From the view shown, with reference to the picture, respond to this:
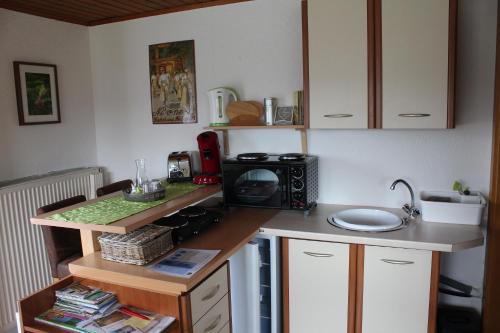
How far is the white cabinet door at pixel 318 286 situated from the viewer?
2.10m

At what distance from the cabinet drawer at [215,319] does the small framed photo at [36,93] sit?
1941 millimetres

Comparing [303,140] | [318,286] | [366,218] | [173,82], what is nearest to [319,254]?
[318,286]

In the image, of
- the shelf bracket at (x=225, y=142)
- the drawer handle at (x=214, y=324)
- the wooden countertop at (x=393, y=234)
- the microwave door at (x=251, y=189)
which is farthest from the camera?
the shelf bracket at (x=225, y=142)

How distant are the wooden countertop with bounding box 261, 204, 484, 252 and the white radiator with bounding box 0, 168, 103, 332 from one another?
1629 mm

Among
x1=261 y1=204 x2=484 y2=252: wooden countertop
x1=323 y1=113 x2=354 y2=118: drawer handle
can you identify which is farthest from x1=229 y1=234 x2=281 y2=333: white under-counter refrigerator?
x1=323 y1=113 x2=354 y2=118: drawer handle

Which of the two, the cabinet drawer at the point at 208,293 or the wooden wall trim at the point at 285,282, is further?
the wooden wall trim at the point at 285,282

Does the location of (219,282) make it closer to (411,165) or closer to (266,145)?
(266,145)

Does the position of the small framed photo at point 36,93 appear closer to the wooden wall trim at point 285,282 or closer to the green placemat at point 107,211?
the green placemat at point 107,211

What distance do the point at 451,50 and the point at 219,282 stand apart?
158 centimetres

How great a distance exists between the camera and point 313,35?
89.1 inches

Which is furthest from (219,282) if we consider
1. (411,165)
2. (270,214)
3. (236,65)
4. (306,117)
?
(236,65)

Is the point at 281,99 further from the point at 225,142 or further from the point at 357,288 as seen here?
the point at 357,288

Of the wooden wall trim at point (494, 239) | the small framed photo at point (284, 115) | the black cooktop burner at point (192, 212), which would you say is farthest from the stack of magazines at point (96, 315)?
the wooden wall trim at point (494, 239)

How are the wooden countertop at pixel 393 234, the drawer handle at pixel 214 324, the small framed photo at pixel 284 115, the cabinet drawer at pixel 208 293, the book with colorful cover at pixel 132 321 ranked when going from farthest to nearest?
the small framed photo at pixel 284 115 → the wooden countertop at pixel 393 234 → the drawer handle at pixel 214 324 → the cabinet drawer at pixel 208 293 → the book with colorful cover at pixel 132 321
